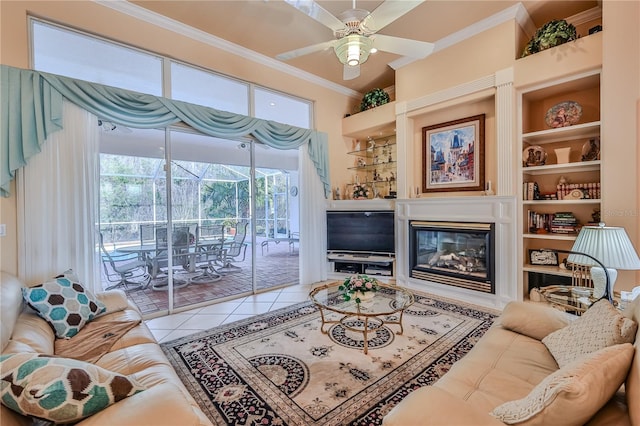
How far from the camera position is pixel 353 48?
238 centimetres

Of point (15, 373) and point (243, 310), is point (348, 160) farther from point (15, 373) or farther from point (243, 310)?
point (15, 373)

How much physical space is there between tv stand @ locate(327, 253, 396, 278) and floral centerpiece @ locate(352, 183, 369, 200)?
1.09 metres

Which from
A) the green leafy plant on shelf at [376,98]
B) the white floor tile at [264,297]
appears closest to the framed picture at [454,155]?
the green leafy plant on shelf at [376,98]

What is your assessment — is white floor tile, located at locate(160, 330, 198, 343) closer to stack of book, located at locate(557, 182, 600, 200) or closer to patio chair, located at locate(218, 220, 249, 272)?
patio chair, located at locate(218, 220, 249, 272)

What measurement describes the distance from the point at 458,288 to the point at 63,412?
4.05 m

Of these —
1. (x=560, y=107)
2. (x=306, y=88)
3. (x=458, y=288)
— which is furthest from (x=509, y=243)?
(x=306, y=88)

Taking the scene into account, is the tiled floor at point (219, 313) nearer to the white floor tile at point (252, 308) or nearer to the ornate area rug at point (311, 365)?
the white floor tile at point (252, 308)

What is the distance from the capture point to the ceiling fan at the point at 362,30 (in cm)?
211

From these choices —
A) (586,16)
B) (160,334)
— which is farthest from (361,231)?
(586,16)

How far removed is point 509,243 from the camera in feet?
11.4

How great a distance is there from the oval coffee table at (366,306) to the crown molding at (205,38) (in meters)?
3.44

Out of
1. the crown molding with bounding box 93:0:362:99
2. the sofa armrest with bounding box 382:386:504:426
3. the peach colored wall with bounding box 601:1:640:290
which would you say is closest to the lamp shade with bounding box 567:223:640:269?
the peach colored wall with bounding box 601:1:640:290

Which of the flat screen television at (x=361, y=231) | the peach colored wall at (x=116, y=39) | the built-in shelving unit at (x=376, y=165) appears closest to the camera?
the peach colored wall at (x=116, y=39)

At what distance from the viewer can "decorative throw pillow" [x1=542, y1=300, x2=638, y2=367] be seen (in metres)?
1.26
